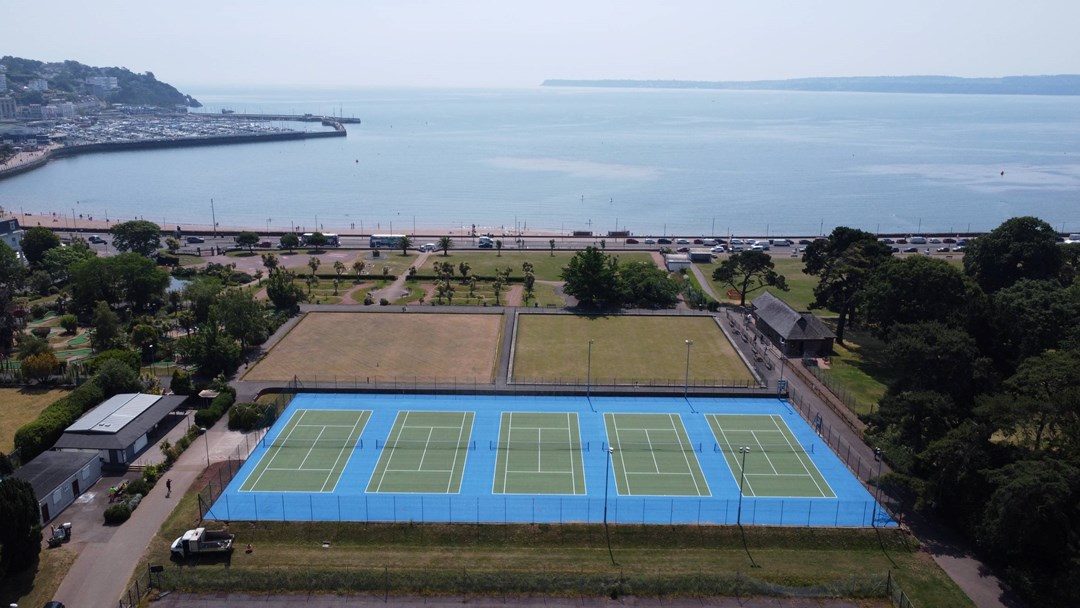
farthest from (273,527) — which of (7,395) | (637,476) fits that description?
(7,395)

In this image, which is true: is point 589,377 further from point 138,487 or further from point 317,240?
point 317,240

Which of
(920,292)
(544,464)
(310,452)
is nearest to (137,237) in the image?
(310,452)

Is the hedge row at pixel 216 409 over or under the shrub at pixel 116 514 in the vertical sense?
over

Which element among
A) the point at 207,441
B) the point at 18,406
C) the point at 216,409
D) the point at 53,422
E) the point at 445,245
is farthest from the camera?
the point at 445,245

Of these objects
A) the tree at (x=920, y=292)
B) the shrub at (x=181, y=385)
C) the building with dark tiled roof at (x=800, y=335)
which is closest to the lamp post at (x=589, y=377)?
the building with dark tiled roof at (x=800, y=335)

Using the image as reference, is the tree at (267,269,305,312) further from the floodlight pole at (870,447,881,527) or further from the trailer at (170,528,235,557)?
the floodlight pole at (870,447,881,527)

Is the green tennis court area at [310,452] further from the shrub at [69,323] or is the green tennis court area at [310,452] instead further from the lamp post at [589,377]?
the shrub at [69,323]

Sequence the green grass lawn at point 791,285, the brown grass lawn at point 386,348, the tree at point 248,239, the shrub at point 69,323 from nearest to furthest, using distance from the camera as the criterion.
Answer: the brown grass lawn at point 386,348, the shrub at point 69,323, the green grass lawn at point 791,285, the tree at point 248,239
